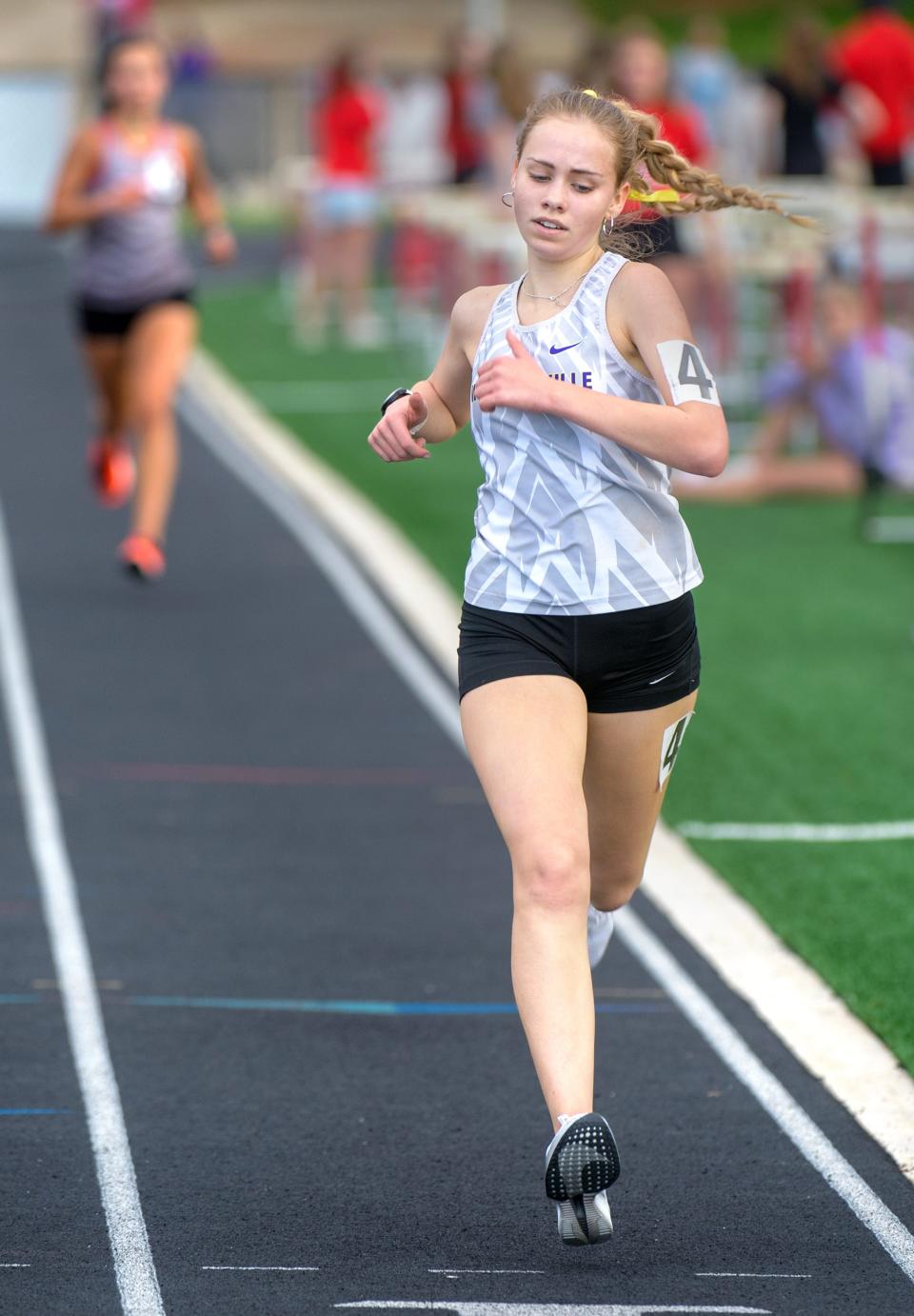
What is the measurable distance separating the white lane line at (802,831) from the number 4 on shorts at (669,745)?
275cm

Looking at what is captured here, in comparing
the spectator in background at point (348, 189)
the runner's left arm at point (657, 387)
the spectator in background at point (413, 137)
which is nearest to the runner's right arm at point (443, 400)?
the runner's left arm at point (657, 387)

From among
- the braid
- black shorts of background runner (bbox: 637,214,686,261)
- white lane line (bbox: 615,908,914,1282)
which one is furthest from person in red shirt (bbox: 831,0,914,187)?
the braid

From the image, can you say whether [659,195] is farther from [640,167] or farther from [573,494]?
[573,494]

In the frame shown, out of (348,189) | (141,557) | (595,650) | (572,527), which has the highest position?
(572,527)

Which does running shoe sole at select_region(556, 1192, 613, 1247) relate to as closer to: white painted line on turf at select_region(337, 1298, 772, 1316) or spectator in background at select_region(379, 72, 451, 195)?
white painted line on turf at select_region(337, 1298, 772, 1316)

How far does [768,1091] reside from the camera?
5.36 meters

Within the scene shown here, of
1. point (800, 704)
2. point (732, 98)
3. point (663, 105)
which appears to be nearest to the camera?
point (800, 704)

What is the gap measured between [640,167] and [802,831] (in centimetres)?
330

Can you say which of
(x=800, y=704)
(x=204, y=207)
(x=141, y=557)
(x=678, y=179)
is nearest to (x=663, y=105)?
(x=204, y=207)

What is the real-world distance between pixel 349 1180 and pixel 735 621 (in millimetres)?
6475

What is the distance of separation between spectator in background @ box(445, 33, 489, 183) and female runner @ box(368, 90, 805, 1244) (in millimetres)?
18862

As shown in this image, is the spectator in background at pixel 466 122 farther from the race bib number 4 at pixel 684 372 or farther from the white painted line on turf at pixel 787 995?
the race bib number 4 at pixel 684 372

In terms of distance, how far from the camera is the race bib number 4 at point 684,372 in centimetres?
445

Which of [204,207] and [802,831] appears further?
[204,207]
